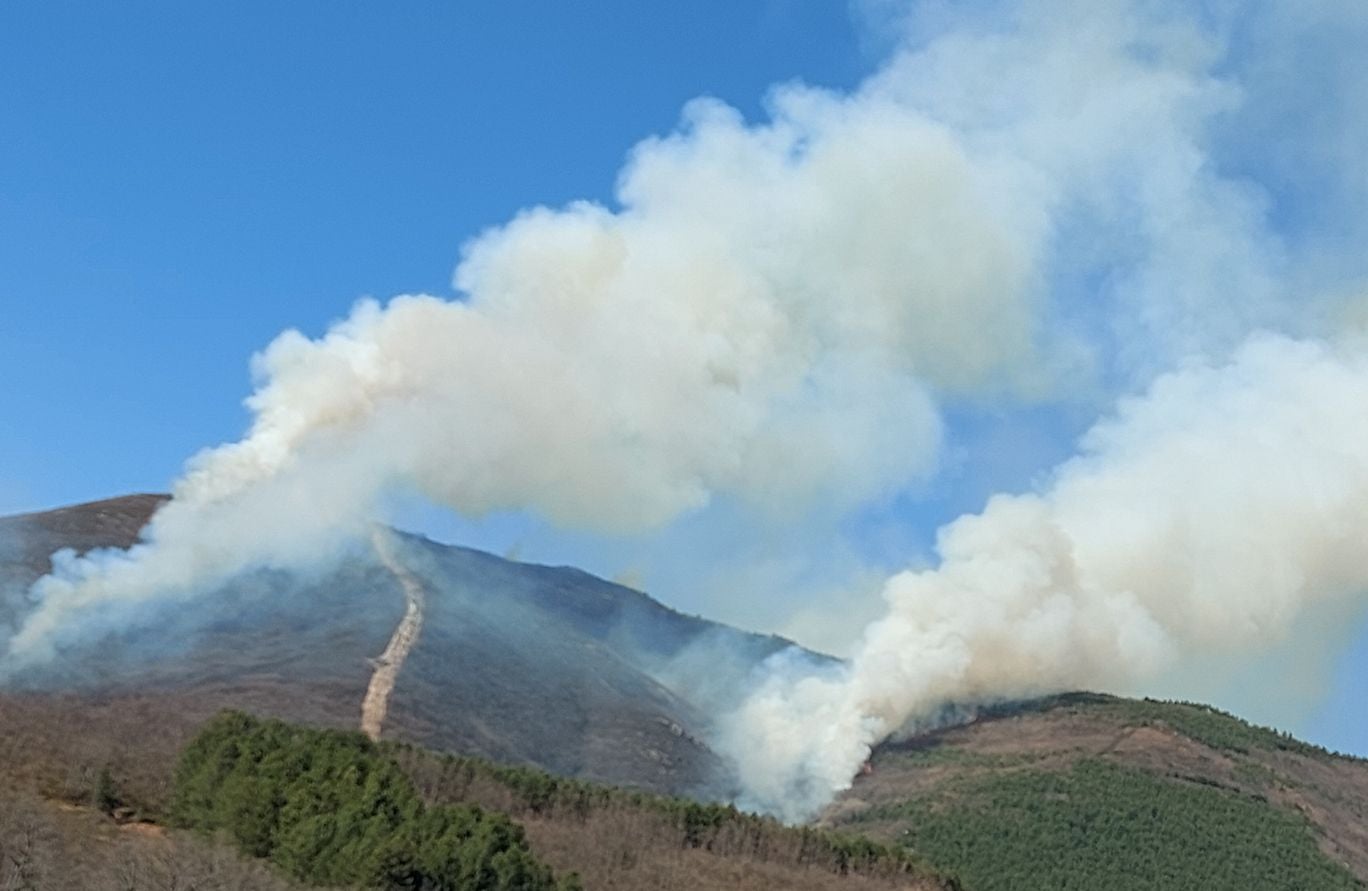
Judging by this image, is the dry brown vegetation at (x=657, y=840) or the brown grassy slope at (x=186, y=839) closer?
the brown grassy slope at (x=186, y=839)

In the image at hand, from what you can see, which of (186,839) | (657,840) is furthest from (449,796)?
(186,839)

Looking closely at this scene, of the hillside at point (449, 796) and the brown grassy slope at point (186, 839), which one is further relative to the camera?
the hillside at point (449, 796)

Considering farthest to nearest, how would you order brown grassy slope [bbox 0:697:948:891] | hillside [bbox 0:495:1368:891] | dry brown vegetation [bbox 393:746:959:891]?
dry brown vegetation [bbox 393:746:959:891], hillside [bbox 0:495:1368:891], brown grassy slope [bbox 0:697:948:891]

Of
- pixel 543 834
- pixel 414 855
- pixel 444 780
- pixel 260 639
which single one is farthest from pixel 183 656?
pixel 414 855

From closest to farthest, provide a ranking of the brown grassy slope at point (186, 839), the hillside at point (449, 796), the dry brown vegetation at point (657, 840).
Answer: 1. the brown grassy slope at point (186, 839)
2. the hillside at point (449, 796)
3. the dry brown vegetation at point (657, 840)

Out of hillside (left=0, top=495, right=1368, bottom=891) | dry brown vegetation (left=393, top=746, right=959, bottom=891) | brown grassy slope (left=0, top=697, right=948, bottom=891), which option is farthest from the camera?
dry brown vegetation (left=393, top=746, right=959, bottom=891)

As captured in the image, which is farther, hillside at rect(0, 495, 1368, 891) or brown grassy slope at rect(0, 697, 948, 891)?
hillside at rect(0, 495, 1368, 891)

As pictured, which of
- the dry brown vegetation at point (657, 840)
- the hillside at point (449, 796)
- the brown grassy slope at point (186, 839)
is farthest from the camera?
the dry brown vegetation at point (657, 840)

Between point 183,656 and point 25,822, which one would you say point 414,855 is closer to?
point 25,822

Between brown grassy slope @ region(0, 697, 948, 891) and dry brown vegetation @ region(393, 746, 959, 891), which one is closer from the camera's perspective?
brown grassy slope @ region(0, 697, 948, 891)

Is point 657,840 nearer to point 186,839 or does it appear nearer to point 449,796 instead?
point 449,796

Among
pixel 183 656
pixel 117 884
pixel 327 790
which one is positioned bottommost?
pixel 117 884

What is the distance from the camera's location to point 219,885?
214ft

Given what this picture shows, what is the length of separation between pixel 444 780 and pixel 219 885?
69.7m
